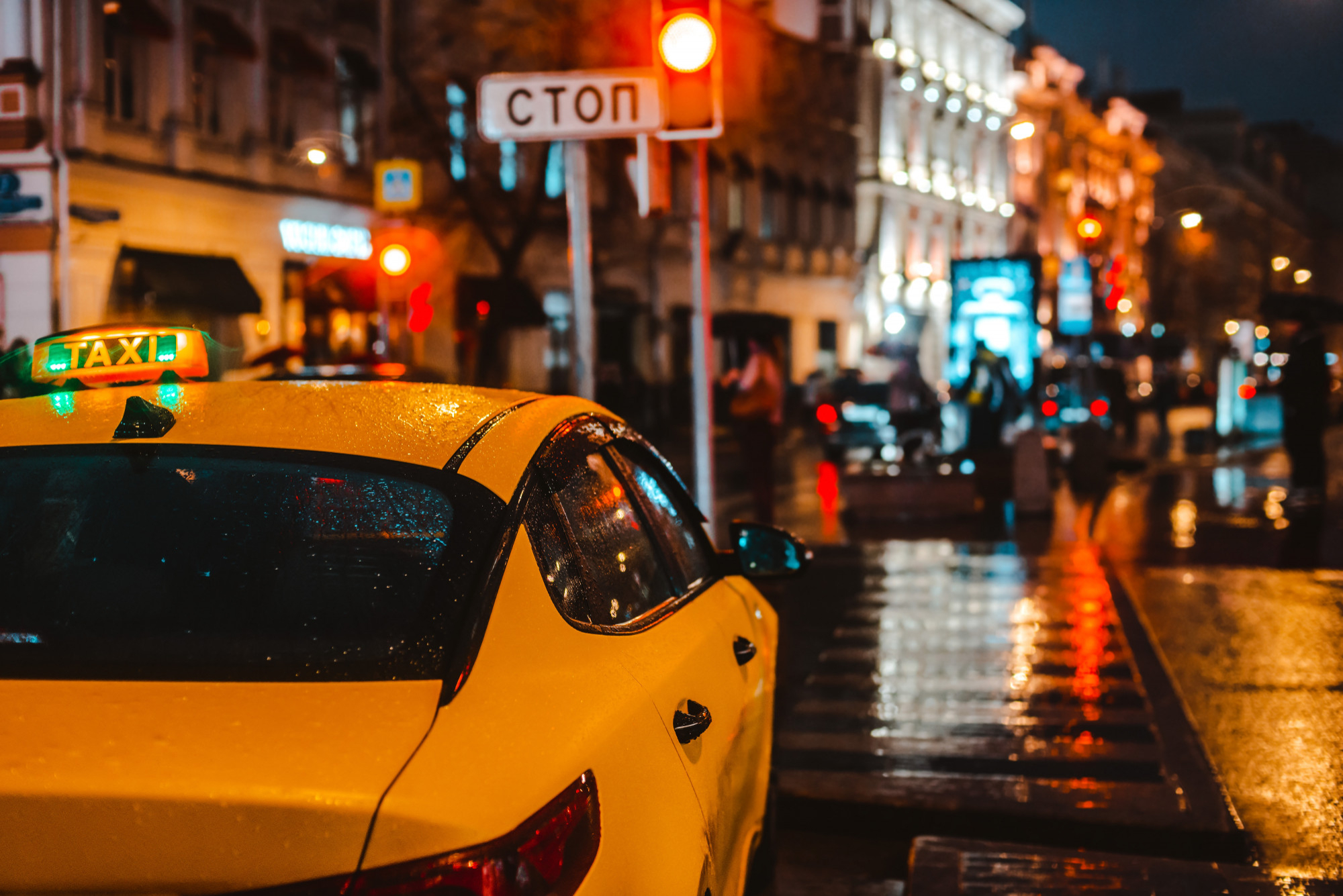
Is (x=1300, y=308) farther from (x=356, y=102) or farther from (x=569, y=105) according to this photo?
(x=356, y=102)

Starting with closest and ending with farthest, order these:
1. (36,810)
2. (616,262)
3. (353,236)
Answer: (36,810) < (353,236) < (616,262)

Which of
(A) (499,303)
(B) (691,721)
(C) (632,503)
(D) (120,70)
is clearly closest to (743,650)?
(C) (632,503)

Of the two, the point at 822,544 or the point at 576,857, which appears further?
the point at 822,544

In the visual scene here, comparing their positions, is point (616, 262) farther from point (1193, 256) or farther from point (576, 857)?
point (1193, 256)

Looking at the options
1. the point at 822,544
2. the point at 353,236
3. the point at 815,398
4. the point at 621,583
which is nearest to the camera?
the point at 621,583

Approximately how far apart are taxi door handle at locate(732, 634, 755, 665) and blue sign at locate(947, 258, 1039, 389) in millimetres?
20780

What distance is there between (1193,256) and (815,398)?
5518cm

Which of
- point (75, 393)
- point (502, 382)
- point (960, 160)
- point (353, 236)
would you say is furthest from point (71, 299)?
point (960, 160)

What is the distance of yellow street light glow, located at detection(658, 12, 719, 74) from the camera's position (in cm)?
707

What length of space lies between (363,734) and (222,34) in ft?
80.4

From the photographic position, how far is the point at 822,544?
41.7 feet

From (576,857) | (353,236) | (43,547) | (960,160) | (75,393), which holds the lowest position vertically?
(576,857)

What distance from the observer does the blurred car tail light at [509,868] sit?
1634 mm

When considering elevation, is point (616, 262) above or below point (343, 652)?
above
